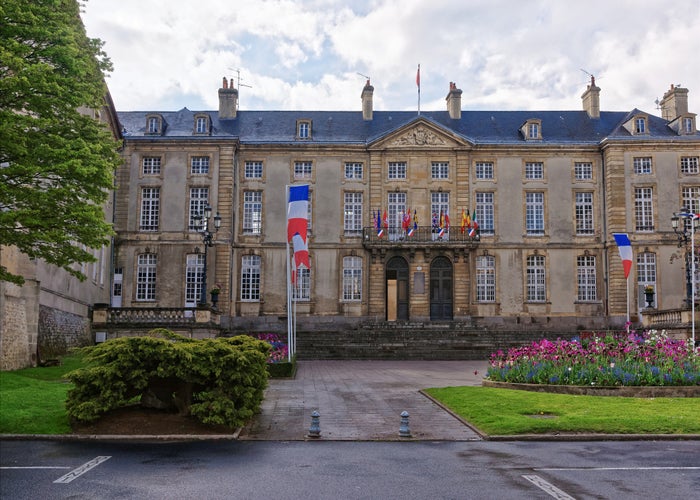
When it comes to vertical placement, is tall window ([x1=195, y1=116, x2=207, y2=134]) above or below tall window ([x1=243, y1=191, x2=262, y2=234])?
above

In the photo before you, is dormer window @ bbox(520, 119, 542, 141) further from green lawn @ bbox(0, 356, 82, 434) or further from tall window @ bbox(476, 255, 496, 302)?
green lawn @ bbox(0, 356, 82, 434)

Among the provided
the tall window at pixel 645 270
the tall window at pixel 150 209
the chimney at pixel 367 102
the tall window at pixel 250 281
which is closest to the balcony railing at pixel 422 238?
the tall window at pixel 250 281

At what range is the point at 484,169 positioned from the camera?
136 ft

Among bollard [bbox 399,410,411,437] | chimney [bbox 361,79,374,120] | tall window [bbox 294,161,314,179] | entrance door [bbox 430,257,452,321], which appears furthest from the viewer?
chimney [bbox 361,79,374,120]

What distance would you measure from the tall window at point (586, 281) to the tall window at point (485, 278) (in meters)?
4.74

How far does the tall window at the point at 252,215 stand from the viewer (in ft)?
134

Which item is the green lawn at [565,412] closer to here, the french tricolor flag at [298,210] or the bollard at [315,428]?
the bollard at [315,428]

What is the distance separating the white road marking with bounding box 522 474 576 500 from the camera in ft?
25.5

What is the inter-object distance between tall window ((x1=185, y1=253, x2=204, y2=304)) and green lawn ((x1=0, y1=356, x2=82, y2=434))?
75.6ft

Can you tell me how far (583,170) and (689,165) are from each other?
5.73 meters

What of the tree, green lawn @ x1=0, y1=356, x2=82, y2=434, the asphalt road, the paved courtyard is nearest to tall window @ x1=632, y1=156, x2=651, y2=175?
the paved courtyard

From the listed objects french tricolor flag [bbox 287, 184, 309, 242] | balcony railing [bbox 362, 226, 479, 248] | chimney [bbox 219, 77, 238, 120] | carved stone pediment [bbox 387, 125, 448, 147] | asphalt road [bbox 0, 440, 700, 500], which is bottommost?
asphalt road [bbox 0, 440, 700, 500]

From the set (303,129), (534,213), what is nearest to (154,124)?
(303,129)

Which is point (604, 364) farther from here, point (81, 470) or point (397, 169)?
point (397, 169)
